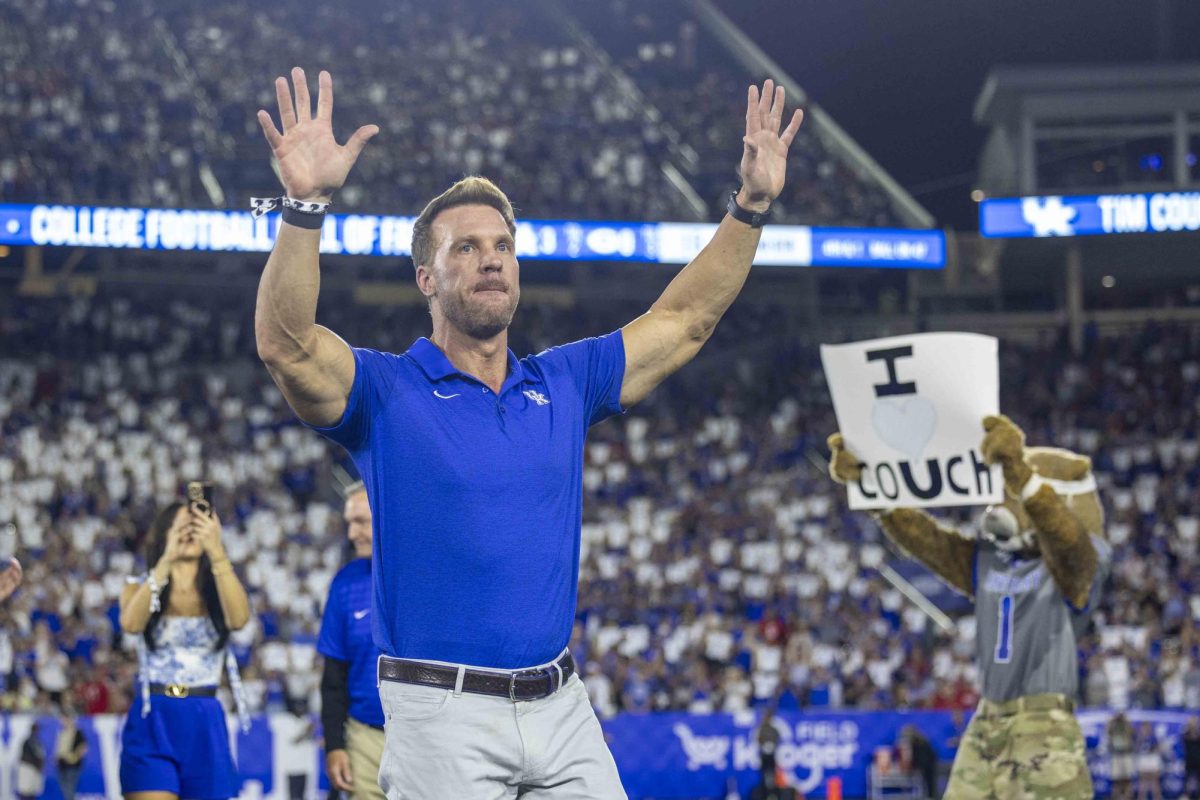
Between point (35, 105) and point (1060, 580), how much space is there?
22148 mm

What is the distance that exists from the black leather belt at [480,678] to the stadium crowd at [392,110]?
19.1 metres

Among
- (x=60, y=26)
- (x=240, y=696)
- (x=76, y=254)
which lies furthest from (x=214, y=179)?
(x=240, y=696)

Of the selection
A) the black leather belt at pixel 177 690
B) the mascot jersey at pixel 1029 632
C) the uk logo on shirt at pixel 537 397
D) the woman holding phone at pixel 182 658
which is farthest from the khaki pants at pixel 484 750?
the mascot jersey at pixel 1029 632

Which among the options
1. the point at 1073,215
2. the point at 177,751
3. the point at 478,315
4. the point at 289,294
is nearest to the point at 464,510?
the point at 478,315

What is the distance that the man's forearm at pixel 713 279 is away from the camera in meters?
3.92

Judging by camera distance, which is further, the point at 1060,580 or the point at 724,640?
the point at 724,640

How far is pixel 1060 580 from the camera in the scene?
6.53 m

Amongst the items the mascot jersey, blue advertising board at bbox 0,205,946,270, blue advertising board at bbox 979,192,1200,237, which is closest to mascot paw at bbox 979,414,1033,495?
the mascot jersey

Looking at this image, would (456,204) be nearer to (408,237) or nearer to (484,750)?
(484,750)

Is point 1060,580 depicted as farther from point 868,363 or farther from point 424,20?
point 424,20

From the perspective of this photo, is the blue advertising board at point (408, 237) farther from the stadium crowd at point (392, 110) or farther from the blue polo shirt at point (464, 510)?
the blue polo shirt at point (464, 510)

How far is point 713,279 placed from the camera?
3.93 meters

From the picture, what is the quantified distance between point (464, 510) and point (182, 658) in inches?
145

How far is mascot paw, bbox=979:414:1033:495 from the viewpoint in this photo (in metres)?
6.48
